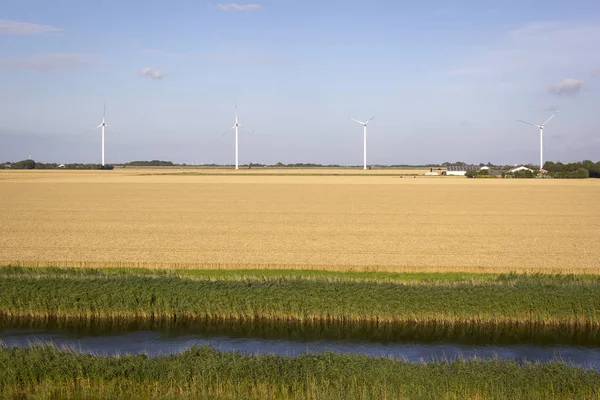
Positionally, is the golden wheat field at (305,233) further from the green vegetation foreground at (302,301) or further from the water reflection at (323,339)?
the water reflection at (323,339)

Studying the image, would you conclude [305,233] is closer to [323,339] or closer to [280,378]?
[323,339]

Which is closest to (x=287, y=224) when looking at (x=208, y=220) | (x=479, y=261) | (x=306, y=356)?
(x=208, y=220)

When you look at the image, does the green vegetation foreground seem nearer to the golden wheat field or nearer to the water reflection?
the water reflection

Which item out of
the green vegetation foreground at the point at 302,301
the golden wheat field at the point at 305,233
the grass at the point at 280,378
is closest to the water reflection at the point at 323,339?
the green vegetation foreground at the point at 302,301

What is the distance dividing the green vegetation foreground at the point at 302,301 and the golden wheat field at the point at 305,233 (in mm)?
5096

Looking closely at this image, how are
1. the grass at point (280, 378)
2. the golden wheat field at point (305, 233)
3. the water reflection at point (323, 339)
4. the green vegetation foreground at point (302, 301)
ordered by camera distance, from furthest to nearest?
the golden wheat field at point (305, 233) < the green vegetation foreground at point (302, 301) < the water reflection at point (323, 339) < the grass at point (280, 378)

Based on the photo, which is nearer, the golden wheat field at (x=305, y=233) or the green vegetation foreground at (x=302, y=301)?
the green vegetation foreground at (x=302, y=301)

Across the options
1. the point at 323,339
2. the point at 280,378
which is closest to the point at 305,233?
the point at 323,339

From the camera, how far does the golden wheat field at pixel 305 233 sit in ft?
103

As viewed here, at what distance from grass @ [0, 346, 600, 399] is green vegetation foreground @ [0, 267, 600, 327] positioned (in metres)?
5.93

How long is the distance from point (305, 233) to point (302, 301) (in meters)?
19.5

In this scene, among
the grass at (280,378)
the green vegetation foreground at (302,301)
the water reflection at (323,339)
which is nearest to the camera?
the grass at (280,378)

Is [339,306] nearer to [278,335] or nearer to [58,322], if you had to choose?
[278,335]

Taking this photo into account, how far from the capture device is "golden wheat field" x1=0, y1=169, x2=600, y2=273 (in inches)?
1235
